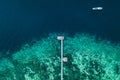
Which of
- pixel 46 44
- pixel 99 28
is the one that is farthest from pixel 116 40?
pixel 46 44

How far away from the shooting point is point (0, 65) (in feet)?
16.0

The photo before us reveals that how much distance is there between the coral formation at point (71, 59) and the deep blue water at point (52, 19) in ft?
0.40

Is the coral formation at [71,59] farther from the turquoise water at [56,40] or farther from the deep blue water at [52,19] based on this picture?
the deep blue water at [52,19]

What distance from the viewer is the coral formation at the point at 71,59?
477cm

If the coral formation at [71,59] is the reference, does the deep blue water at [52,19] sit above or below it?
above

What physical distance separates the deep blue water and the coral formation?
0.40 feet

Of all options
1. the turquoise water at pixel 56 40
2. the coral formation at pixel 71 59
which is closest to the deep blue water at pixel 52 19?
the turquoise water at pixel 56 40

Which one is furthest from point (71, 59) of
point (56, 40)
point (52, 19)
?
point (52, 19)

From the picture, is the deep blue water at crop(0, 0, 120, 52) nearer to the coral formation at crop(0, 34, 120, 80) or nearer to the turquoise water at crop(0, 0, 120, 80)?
the turquoise water at crop(0, 0, 120, 80)

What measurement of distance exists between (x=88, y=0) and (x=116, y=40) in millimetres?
733

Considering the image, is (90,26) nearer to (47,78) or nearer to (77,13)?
(77,13)

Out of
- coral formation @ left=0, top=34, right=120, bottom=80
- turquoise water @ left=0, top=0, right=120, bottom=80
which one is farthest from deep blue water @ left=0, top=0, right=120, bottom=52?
coral formation @ left=0, top=34, right=120, bottom=80

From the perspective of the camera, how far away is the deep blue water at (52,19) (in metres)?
4.76

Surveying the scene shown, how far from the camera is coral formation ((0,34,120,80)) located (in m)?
4.77
